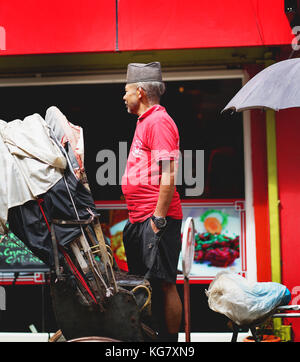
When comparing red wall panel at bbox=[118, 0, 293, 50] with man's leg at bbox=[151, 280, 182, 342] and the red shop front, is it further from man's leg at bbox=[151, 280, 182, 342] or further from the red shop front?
man's leg at bbox=[151, 280, 182, 342]

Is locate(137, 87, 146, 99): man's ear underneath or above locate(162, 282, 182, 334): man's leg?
above

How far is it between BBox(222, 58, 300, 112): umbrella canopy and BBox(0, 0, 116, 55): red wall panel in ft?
6.44

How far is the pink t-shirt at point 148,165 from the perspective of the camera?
4.46 meters

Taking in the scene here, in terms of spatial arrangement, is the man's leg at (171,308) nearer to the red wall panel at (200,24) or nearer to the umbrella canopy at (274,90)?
the umbrella canopy at (274,90)

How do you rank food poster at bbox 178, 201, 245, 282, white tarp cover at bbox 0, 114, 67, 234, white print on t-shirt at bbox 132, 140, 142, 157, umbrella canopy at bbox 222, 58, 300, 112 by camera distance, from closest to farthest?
white tarp cover at bbox 0, 114, 67, 234 < umbrella canopy at bbox 222, 58, 300, 112 < white print on t-shirt at bbox 132, 140, 142, 157 < food poster at bbox 178, 201, 245, 282

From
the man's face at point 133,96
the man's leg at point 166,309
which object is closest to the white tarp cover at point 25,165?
the man's face at point 133,96

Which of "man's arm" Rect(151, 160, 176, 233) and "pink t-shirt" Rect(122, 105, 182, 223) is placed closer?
"man's arm" Rect(151, 160, 176, 233)

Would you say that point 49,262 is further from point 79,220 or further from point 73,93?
point 73,93

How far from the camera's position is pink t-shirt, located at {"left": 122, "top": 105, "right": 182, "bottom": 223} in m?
4.46

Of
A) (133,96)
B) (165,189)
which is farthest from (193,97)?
(165,189)

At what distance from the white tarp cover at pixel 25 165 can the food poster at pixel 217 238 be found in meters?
2.84

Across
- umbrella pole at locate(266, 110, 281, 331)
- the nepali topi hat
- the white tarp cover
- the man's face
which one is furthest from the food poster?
the white tarp cover
